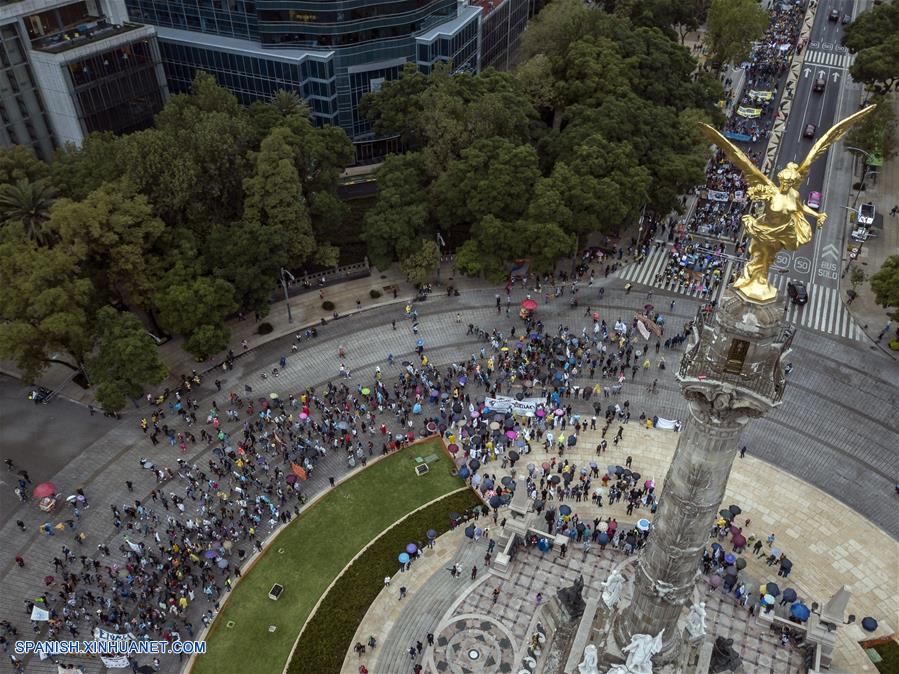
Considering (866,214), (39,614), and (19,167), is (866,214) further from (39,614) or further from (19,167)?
(19,167)

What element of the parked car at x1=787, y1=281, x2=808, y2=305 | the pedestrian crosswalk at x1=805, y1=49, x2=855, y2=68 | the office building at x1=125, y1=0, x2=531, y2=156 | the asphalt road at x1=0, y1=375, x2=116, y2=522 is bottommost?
the asphalt road at x1=0, y1=375, x2=116, y2=522

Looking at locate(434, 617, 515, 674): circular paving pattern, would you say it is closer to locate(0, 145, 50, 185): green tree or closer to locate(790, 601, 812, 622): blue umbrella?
locate(790, 601, 812, 622): blue umbrella

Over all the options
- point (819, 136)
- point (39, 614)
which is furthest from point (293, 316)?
point (819, 136)

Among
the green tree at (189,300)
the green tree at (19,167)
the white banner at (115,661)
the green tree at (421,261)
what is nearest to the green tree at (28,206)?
the green tree at (19,167)

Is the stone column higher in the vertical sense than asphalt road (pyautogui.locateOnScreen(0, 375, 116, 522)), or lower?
higher

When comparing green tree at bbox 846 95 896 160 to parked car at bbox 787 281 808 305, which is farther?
green tree at bbox 846 95 896 160

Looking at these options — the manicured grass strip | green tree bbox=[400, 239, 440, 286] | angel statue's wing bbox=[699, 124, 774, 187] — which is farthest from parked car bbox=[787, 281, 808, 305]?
angel statue's wing bbox=[699, 124, 774, 187]

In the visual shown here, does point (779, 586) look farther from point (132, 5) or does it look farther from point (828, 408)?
point (132, 5)

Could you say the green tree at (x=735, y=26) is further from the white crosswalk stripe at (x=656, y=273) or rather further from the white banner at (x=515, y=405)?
the white banner at (x=515, y=405)
